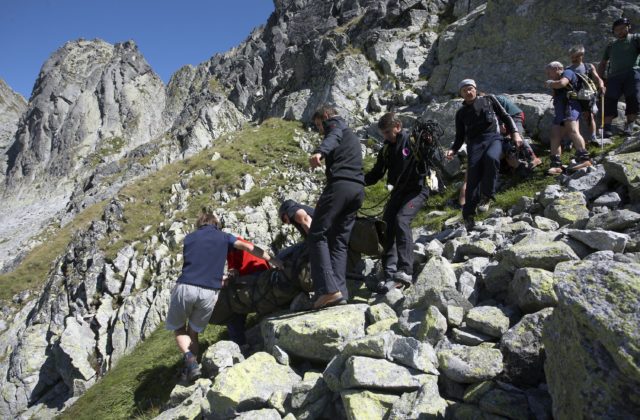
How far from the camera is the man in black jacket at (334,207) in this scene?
205 inches

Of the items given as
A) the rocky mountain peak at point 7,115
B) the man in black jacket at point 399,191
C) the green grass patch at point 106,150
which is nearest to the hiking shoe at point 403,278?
the man in black jacket at point 399,191

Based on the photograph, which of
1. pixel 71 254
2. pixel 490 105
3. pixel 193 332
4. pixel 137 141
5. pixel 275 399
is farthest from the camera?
pixel 137 141

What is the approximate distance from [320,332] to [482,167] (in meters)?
4.79

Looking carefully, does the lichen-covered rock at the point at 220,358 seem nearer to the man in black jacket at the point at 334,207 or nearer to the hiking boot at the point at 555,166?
the man in black jacket at the point at 334,207

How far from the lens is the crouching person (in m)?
5.67

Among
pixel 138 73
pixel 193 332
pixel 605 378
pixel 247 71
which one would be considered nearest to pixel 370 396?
pixel 605 378

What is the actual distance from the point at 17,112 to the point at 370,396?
205 metres

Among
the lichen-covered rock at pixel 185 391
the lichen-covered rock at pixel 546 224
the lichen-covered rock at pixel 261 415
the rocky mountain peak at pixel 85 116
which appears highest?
the rocky mountain peak at pixel 85 116

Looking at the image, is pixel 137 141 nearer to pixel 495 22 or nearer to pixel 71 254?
pixel 71 254

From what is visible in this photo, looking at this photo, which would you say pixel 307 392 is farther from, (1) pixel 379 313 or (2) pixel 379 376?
(1) pixel 379 313

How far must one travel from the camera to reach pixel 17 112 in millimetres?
154625

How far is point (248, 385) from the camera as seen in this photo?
4.16 metres

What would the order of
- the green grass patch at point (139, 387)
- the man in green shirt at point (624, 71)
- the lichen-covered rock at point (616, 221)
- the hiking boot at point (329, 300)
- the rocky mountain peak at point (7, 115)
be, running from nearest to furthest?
1. the lichen-covered rock at point (616, 221)
2. the hiking boot at point (329, 300)
3. the green grass patch at point (139, 387)
4. the man in green shirt at point (624, 71)
5. the rocky mountain peak at point (7, 115)

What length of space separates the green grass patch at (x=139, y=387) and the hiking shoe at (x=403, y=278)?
3.98m
